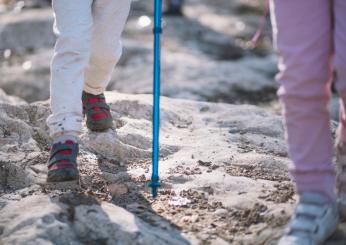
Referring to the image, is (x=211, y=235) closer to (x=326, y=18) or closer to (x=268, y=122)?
(x=326, y=18)

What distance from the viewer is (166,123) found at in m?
4.44

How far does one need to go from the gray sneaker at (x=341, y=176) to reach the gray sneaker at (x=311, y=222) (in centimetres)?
15

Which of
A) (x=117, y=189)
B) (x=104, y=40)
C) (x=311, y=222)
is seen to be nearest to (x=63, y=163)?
(x=117, y=189)

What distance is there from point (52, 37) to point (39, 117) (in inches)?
207

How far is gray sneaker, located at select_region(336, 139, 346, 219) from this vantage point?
2.77 meters

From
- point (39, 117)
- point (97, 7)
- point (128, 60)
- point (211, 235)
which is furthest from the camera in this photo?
point (128, 60)

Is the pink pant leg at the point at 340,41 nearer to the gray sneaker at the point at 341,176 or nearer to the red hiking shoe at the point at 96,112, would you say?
the gray sneaker at the point at 341,176

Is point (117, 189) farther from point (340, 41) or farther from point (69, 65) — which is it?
point (340, 41)

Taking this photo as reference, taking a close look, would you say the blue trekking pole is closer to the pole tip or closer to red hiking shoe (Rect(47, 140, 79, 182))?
the pole tip

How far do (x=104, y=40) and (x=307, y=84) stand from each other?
1.41m

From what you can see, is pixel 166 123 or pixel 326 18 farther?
pixel 166 123

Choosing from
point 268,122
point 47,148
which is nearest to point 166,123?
point 268,122

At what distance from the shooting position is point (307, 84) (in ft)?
8.24

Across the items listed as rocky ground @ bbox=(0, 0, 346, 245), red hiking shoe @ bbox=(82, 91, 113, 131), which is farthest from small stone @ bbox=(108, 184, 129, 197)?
red hiking shoe @ bbox=(82, 91, 113, 131)
